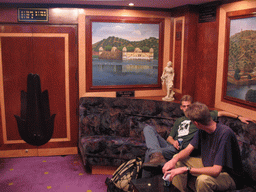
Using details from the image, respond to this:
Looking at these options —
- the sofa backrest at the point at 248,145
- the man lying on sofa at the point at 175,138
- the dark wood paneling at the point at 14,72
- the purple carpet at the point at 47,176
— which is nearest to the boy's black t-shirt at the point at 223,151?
the sofa backrest at the point at 248,145

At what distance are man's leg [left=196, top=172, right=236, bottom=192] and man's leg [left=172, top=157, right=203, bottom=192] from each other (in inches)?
12.6

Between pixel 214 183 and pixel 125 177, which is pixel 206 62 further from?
pixel 214 183

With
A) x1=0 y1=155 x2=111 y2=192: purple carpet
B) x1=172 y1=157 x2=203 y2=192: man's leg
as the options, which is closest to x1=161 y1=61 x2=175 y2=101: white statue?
x1=0 y1=155 x2=111 y2=192: purple carpet

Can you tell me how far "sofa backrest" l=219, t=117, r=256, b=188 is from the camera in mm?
2789

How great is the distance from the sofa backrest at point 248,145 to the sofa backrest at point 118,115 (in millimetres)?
1369

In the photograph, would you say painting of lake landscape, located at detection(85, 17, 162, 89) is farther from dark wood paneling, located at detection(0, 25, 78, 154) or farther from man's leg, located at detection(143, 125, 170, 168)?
man's leg, located at detection(143, 125, 170, 168)

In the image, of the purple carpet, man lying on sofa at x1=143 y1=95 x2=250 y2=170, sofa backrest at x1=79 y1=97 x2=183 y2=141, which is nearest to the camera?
man lying on sofa at x1=143 y1=95 x2=250 y2=170

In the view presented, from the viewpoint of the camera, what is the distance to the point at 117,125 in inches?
176

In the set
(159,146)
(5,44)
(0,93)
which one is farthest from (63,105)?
(159,146)

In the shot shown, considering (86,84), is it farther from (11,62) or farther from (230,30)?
(230,30)

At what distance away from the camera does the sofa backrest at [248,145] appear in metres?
2.79

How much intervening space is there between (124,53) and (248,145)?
268 cm

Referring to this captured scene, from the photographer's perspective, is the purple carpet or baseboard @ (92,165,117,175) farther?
baseboard @ (92,165,117,175)

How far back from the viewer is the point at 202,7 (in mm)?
4258
